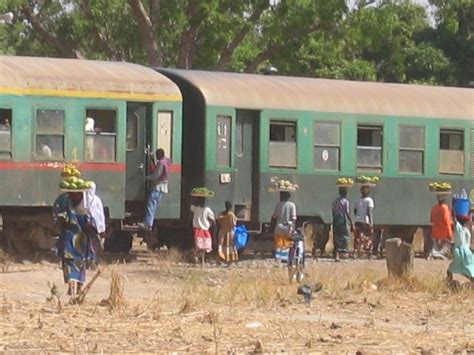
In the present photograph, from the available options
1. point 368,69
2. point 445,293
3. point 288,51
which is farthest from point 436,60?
point 445,293

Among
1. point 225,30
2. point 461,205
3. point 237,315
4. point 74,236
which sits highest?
point 225,30

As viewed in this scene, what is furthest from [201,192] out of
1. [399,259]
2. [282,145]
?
[399,259]

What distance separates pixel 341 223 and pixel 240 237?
1.67m

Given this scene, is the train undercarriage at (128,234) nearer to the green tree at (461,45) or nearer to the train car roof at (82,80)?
the train car roof at (82,80)

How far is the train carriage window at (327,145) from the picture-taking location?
23875 millimetres

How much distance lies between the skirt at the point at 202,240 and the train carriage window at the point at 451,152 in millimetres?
5286

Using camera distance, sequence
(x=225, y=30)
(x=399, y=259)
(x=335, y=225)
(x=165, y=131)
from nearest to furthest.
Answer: (x=399, y=259) → (x=165, y=131) → (x=335, y=225) → (x=225, y=30)

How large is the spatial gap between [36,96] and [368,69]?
63.5 feet

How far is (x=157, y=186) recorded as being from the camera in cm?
2203

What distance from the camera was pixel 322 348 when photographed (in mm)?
12102

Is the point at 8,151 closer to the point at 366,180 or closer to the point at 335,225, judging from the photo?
the point at 335,225

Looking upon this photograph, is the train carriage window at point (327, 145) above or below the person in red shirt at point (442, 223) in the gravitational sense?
above

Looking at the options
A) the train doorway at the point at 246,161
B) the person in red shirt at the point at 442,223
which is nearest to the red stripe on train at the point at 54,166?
the train doorway at the point at 246,161

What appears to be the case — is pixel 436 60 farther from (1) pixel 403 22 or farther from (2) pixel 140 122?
(2) pixel 140 122
